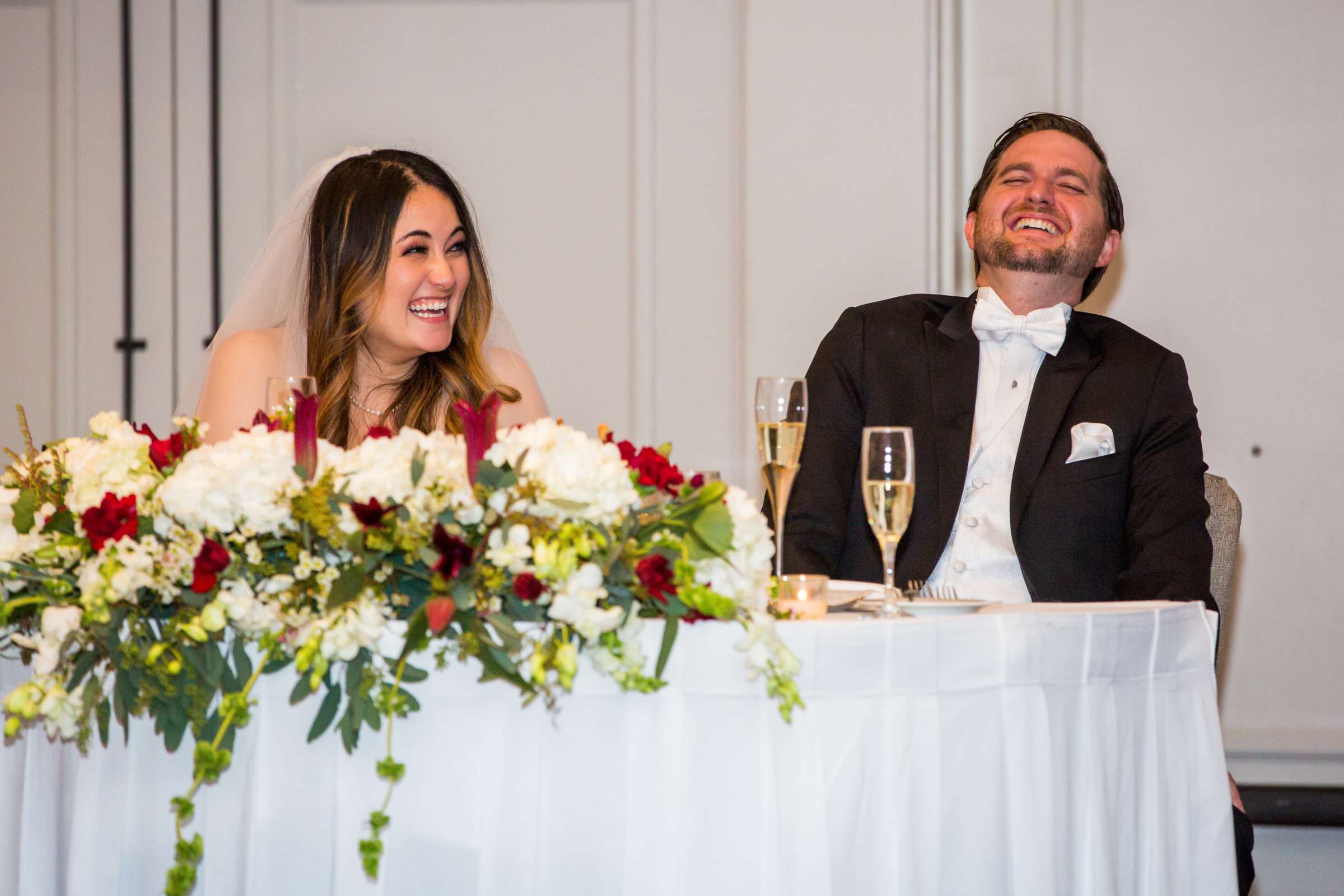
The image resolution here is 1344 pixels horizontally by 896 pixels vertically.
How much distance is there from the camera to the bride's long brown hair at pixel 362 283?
106 inches

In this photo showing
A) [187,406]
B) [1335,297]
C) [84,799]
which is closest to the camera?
[84,799]

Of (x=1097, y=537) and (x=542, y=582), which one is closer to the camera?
(x=542, y=582)

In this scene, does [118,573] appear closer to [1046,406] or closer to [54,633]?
[54,633]

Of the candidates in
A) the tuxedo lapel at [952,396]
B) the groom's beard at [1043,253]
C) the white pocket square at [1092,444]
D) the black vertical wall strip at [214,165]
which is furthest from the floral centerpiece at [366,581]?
the black vertical wall strip at [214,165]

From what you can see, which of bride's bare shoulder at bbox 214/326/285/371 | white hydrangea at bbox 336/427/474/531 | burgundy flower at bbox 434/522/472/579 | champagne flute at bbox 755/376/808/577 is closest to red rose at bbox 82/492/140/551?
white hydrangea at bbox 336/427/474/531

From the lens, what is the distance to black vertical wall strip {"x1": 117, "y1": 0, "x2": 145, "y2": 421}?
13.0 ft

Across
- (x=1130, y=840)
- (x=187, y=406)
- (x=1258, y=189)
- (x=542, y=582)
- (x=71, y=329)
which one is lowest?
(x=1130, y=840)

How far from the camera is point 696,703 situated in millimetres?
1419

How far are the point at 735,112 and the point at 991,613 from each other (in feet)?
8.78

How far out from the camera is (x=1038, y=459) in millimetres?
2543

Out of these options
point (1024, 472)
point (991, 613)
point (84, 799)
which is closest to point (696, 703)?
point (991, 613)

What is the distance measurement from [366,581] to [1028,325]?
69.0 inches

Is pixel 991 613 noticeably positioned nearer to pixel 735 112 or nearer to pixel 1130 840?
pixel 1130 840

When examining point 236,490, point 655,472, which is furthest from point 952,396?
point 236,490
